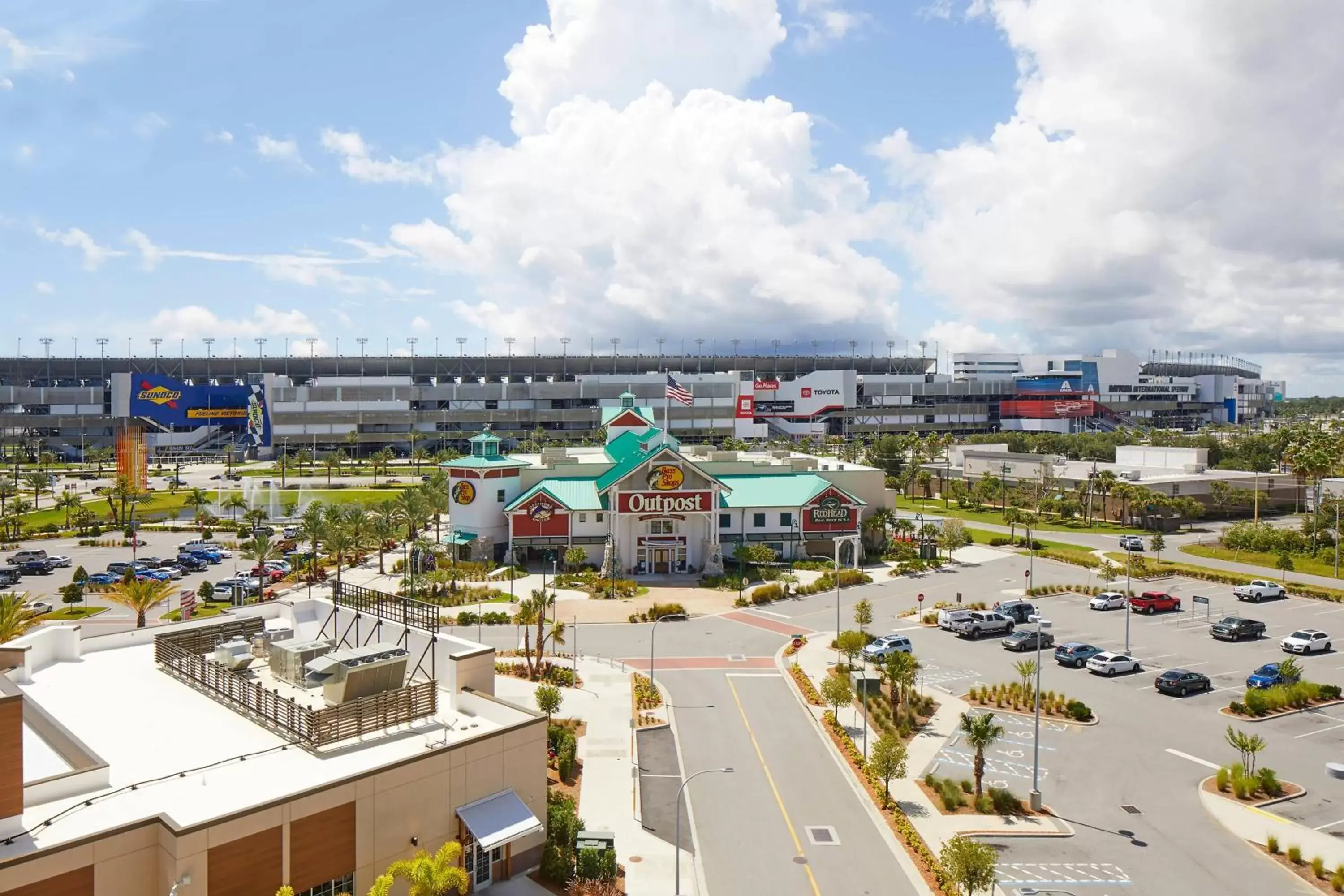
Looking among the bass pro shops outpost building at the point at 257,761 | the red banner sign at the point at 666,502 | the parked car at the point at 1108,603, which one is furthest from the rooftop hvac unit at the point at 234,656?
the parked car at the point at 1108,603

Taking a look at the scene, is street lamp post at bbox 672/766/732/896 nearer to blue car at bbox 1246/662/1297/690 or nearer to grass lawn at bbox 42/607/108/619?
blue car at bbox 1246/662/1297/690

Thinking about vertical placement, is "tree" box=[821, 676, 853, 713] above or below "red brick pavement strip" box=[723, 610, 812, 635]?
above

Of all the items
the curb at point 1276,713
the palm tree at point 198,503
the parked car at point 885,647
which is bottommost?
the curb at point 1276,713

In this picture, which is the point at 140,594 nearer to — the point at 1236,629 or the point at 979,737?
the point at 979,737

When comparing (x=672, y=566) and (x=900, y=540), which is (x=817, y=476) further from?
(x=672, y=566)

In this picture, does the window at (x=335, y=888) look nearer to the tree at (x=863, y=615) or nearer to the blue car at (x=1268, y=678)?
the tree at (x=863, y=615)

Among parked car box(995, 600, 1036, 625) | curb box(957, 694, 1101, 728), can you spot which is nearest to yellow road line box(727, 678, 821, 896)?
curb box(957, 694, 1101, 728)

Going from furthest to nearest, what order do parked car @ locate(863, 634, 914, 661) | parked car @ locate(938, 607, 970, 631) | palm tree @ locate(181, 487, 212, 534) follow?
palm tree @ locate(181, 487, 212, 534) → parked car @ locate(938, 607, 970, 631) → parked car @ locate(863, 634, 914, 661)
